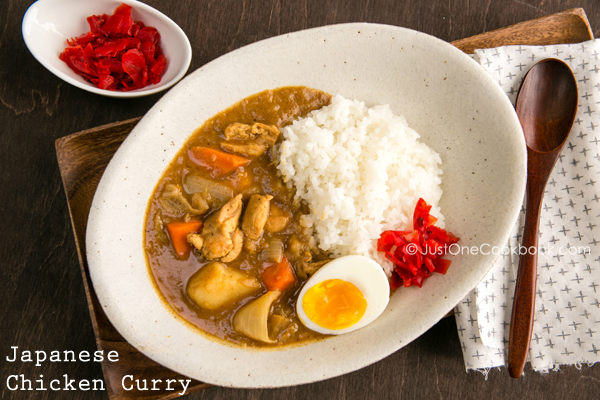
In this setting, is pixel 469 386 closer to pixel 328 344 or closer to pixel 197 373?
pixel 328 344

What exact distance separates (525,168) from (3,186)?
2.59 m

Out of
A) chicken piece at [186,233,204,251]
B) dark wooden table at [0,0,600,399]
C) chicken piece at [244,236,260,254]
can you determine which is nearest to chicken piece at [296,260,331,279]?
chicken piece at [244,236,260,254]

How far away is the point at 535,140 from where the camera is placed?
229 centimetres

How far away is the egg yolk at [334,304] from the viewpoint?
206cm

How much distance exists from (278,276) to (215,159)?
0.62m

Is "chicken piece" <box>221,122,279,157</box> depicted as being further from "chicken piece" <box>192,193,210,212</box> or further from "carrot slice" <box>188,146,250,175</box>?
"chicken piece" <box>192,193,210,212</box>

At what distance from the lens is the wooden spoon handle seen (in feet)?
7.12

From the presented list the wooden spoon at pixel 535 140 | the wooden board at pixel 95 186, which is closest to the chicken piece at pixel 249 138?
the wooden board at pixel 95 186

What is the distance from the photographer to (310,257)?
2.14 m

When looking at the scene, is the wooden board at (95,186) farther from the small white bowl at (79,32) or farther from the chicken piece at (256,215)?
the chicken piece at (256,215)

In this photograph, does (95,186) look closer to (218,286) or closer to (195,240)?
(195,240)

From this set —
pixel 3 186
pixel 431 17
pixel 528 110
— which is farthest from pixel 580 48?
pixel 3 186

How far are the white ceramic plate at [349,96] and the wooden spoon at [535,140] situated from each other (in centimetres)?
25

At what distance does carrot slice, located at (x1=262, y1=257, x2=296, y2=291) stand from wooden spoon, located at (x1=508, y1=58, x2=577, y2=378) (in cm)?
110
